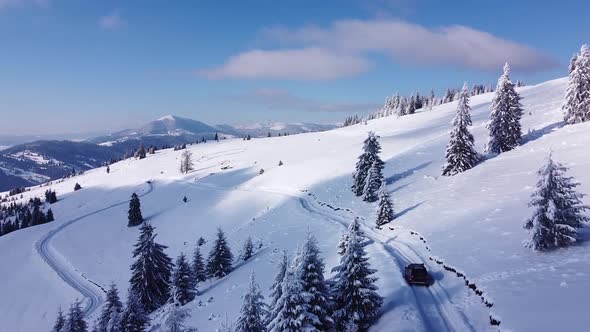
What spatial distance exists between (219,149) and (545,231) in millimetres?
146492

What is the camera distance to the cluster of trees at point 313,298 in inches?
627

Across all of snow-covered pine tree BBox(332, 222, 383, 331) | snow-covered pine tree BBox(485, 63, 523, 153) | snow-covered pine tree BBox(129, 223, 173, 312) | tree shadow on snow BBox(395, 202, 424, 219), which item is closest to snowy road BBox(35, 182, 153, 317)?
snow-covered pine tree BBox(129, 223, 173, 312)

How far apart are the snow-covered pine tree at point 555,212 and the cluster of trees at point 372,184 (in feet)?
64.0

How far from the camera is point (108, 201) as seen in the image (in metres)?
110

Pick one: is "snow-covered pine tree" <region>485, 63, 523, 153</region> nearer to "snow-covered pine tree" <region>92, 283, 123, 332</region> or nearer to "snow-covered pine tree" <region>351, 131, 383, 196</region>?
"snow-covered pine tree" <region>351, 131, 383, 196</region>

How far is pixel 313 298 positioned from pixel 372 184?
37346 mm

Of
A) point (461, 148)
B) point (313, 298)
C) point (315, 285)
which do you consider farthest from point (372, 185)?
point (313, 298)

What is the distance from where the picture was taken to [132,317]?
91.0 ft

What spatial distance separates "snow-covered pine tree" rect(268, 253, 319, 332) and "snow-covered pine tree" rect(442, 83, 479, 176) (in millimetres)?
42986

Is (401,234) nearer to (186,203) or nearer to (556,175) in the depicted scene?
(556,175)

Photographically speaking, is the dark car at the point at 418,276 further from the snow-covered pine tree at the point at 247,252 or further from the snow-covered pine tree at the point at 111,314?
the snow-covered pine tree at the point at 247,252

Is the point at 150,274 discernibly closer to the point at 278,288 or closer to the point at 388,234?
the point at 388,234

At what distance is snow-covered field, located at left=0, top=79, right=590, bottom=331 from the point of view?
19334mm

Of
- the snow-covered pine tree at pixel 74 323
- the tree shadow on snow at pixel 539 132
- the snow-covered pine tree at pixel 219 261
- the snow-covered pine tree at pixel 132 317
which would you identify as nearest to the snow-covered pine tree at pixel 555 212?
the snow-covered pine tree at pixel 132 317
